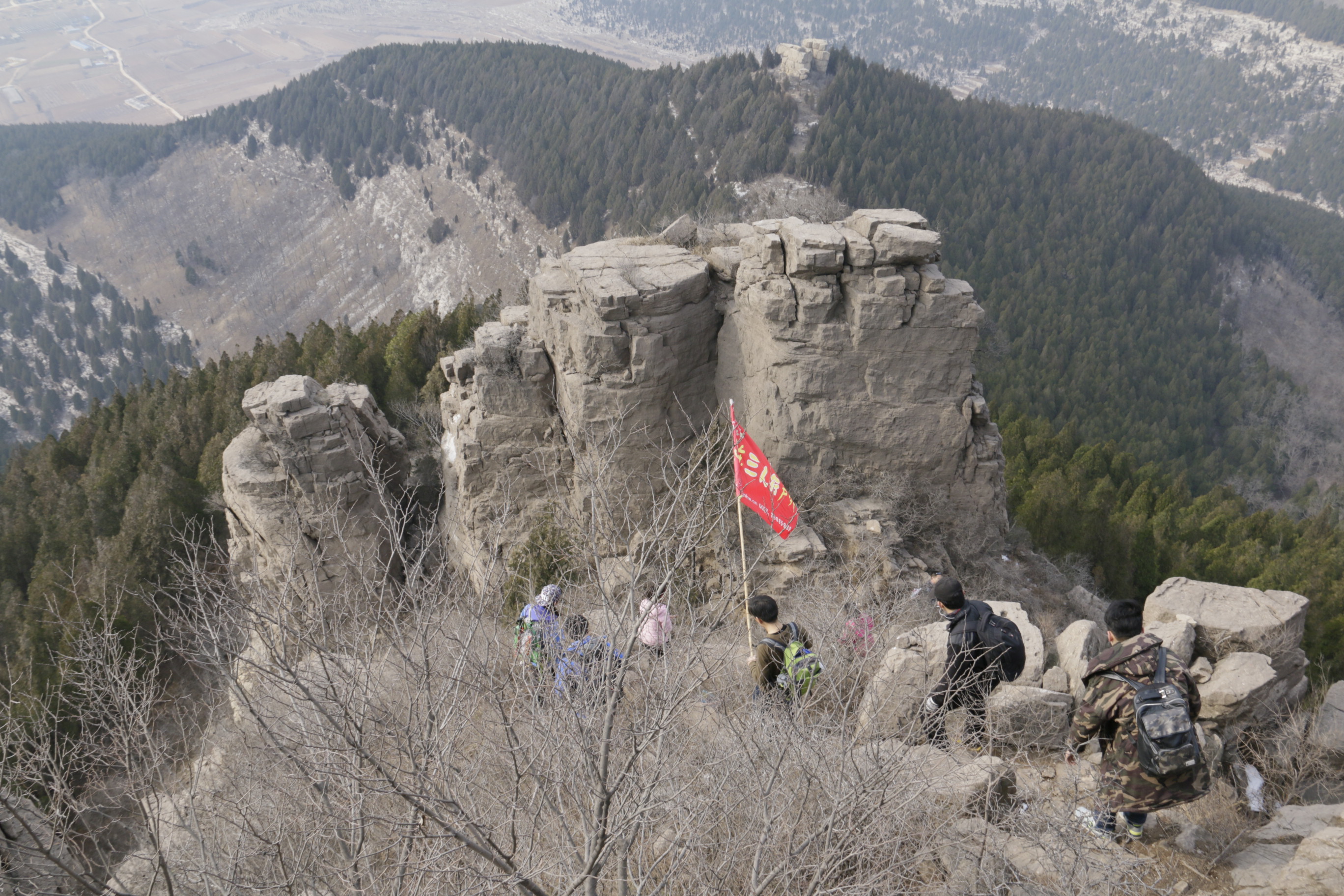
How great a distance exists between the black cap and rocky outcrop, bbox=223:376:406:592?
13041 millimetres

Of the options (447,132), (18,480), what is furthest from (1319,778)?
(447,132)

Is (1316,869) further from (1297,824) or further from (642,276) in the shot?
(642,276)

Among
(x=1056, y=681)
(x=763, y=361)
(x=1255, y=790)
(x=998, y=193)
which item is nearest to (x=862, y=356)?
(x=763, y=361)

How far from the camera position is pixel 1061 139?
102 metres

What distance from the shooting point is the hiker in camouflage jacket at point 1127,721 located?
7.16m

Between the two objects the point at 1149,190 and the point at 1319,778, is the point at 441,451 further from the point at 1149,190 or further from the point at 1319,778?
the point at 1149,190

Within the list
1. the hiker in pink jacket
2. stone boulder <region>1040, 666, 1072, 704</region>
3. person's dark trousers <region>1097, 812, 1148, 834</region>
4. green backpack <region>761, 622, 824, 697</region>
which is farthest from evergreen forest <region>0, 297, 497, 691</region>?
person's dark trousers <region>1097, 812, 1148, 834</region>

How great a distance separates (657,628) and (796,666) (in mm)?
1581

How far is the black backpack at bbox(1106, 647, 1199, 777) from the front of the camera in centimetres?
698

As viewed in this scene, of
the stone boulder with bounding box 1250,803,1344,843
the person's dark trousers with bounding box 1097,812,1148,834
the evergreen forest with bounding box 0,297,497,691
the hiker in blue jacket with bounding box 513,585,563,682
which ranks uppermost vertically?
the hiker in blue jacket with bounding box 513,585,563,682

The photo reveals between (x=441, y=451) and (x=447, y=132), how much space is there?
139986 mm

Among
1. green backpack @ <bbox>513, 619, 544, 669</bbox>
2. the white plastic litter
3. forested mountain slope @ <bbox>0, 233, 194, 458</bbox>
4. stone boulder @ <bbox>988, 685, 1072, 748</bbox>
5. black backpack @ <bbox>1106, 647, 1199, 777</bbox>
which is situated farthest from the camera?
forested mountain slope @ <bbox>0, 233, 194, 458</bbox>

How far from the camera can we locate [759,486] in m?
13.0

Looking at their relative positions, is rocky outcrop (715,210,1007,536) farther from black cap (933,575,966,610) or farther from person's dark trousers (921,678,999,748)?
black cap (933,575,966,610)
